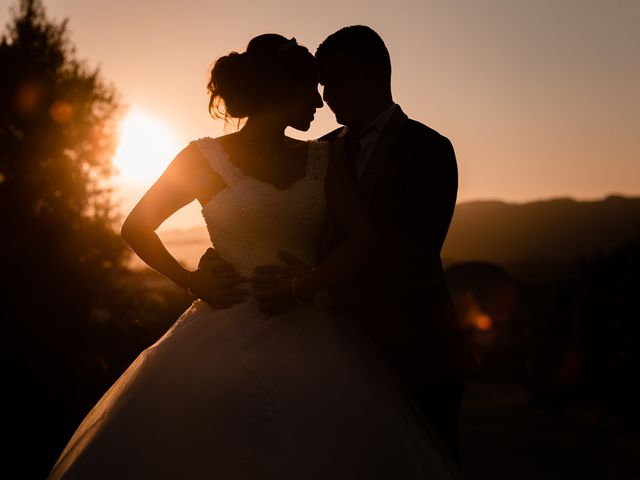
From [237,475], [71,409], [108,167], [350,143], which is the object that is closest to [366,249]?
[237,475]

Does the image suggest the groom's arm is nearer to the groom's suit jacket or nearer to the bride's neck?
the groom's suit jacket

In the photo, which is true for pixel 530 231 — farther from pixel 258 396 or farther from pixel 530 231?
pixel 258 396

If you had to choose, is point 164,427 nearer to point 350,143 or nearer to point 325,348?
point 325,348

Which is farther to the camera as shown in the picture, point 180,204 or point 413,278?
point 413,278

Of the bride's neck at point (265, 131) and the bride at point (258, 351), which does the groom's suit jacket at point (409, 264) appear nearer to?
the bride at point (258, 351)

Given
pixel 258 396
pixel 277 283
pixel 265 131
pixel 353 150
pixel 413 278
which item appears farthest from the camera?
pixel 353 150

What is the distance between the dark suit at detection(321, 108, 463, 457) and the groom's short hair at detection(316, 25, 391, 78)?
0.56 m

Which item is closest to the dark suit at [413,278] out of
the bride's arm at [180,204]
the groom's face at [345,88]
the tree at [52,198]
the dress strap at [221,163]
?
the groom's face at [345,88]

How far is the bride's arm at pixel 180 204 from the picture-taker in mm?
3469

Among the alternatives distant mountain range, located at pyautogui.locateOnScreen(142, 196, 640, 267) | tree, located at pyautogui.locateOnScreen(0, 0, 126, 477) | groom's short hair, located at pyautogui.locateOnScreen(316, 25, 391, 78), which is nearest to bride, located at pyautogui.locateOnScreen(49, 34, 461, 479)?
groom's short hair, located at pyautogui.locateOnScreen(316, 25, 391, 78)

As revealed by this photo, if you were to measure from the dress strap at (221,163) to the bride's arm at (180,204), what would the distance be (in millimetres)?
25

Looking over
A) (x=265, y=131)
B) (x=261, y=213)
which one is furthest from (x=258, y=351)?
(x=265, y=131)

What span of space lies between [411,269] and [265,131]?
1.14 meters

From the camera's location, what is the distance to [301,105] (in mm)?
3555
